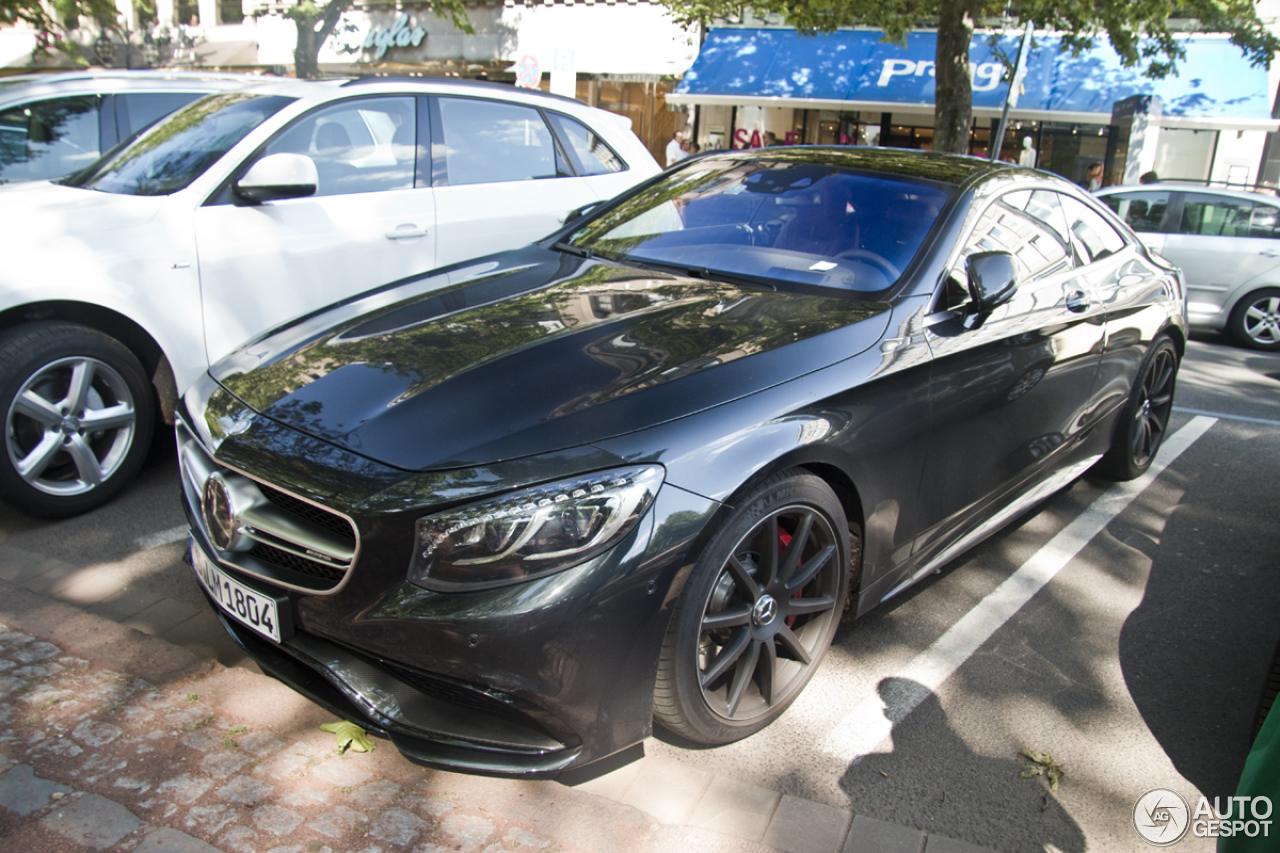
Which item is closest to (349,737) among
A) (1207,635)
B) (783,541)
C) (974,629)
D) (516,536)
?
(516,536)

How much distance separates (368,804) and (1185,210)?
1048 cm

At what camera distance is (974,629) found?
3445 millimetres

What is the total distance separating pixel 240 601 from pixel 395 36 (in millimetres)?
24660

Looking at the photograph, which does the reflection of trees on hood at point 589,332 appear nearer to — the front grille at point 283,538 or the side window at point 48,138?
the front grille at point 283,538

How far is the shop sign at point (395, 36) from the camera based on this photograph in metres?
24.0

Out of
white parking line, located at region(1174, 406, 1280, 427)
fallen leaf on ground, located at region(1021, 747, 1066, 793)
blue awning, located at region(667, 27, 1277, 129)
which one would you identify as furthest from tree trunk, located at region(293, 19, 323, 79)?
fallen leaf on ground, located at region(1021, 747, 1066, 793)

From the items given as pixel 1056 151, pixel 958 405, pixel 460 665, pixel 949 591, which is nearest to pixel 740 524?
pixel 460 665

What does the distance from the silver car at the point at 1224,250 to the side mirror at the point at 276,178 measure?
8929 millimetres

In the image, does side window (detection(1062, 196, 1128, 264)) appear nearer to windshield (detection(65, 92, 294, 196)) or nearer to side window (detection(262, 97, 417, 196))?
side window (detection(262, 97, 417, 196))

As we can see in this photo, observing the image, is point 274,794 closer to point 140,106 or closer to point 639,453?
point 639,453

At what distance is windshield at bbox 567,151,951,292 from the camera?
10.8 feet

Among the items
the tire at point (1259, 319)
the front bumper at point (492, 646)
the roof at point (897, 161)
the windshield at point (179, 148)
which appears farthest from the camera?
the tire at point (1259, 319)

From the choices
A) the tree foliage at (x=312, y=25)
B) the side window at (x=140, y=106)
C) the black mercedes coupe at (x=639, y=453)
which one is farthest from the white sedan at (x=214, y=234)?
the tree foliage at (x=312, y=25)

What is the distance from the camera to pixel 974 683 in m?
3.09
